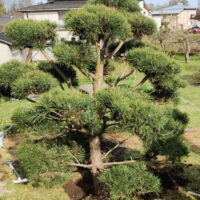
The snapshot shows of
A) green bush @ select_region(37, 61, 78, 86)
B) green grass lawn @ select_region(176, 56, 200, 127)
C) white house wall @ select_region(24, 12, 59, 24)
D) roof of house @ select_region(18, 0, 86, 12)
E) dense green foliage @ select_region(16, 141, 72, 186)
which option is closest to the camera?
dense green foliage @ select_region(16, 141, 72, 186)

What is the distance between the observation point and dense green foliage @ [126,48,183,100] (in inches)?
122

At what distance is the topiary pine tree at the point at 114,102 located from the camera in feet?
8.02

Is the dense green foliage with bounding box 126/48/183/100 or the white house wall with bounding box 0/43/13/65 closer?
the dense green foliage with bounding box 126/48/183/100

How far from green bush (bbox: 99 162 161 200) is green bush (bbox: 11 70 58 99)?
1.25 m

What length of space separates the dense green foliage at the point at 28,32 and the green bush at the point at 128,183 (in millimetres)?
1974

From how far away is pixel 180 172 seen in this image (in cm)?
431

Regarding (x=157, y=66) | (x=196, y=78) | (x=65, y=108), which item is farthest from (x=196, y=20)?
(x=65, y=108)

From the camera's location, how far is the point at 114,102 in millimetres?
2428

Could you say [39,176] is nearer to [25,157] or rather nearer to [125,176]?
[25,157]

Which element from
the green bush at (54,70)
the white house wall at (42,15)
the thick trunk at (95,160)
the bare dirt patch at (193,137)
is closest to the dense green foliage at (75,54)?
the green bush at (54,70)

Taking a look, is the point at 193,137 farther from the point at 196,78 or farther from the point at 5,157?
the point at 196,78

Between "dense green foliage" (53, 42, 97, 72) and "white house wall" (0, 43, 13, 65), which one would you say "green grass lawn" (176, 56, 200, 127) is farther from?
"white house wall" (0, 43, 13, 65)

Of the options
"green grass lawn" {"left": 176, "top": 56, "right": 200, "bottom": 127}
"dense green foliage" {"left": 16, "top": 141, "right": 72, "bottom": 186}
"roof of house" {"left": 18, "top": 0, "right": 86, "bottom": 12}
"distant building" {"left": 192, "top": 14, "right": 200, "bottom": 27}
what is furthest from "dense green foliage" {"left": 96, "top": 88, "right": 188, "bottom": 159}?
"distant building" {"left": 192, "top": 14, "right": 200, "bottom": 27}

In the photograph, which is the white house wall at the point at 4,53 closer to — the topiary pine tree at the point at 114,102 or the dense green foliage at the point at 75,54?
the topiary pine tree at the point at 114,102
